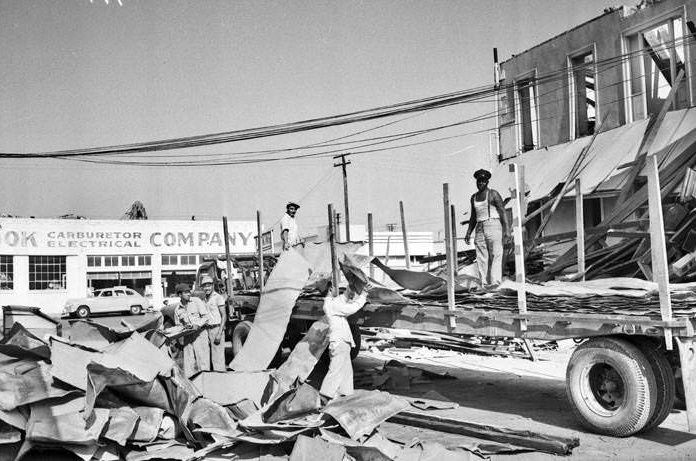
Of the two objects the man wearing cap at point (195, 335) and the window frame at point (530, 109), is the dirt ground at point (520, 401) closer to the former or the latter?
the man wearing cap at point (195, 335)

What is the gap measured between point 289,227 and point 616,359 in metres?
6.68

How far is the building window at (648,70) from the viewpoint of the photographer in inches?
558

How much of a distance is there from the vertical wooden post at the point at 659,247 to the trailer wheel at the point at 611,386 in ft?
1.47

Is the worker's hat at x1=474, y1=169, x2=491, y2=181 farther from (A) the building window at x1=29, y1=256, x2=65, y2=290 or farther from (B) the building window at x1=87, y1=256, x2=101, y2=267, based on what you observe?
A: (A) the building window at x1=29, y1=256, x2=65, y2=290

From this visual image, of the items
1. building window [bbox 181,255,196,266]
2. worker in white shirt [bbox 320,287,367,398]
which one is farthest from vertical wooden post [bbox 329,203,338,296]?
building window [bbox 181,255,196,266]

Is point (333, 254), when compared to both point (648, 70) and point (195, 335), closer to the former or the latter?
point (195, 335)

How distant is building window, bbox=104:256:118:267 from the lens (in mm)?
38500

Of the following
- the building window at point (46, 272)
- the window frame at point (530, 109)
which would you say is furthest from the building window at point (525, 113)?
the building window at point (46, 272)

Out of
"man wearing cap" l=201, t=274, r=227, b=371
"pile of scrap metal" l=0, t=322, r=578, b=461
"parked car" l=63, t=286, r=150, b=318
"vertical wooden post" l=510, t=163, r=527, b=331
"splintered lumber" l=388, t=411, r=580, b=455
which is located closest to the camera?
"splintered lumber" l=388, t=411, r=580, b=455

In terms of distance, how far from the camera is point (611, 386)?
22.0 ft

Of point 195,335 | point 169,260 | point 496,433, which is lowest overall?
point 496,433

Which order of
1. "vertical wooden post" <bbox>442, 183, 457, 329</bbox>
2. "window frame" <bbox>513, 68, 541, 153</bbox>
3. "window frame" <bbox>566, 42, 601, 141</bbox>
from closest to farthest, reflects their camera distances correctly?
"vertical wooden post" <bbox>442, 183, 457, 329</bbox> < "window frame" <bbox>566, 42, 601, 141</bbox> < "window frame" <bbox>513, 68, 541, 153</bbox>

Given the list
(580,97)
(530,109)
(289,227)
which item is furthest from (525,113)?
(289,227)

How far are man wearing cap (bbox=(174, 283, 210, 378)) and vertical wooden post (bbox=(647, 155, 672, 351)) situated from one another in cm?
670
